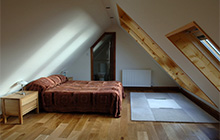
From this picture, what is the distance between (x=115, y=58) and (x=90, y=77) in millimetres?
1099

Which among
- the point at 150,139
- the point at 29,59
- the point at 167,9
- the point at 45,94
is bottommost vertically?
the point at 150,139

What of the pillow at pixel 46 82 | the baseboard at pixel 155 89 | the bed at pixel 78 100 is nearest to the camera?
the bed at pixel 78 100

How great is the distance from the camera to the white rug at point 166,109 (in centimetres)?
329

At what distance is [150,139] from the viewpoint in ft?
8.30

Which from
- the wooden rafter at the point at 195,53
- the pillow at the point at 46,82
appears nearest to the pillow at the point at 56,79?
the pillow at the point at 46,82

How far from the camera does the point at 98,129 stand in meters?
2.88

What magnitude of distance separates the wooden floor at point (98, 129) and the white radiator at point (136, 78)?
2699mm

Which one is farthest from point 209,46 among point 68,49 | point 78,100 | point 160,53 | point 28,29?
point 68,49

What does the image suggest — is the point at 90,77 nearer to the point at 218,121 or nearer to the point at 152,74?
the point at 152,74

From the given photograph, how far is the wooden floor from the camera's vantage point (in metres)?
2.60

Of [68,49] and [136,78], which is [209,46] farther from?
[136,78]

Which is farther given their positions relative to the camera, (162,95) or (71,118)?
(162,95)

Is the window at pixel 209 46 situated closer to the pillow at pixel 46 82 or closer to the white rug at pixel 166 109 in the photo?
the white rug at pixel 166 109

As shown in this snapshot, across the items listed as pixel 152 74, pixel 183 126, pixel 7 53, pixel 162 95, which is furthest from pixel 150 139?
pixel 152 74
